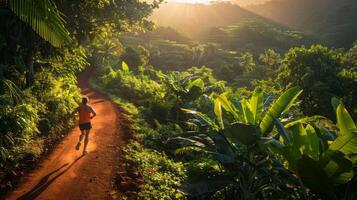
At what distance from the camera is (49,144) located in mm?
10477

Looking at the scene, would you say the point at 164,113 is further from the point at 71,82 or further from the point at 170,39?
the point at 170,39

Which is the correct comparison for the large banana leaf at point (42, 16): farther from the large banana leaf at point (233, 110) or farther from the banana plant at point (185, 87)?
the banana plant at point (185, 87)

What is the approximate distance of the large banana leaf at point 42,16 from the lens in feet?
18.6

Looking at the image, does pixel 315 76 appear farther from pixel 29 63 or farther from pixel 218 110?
pixel 218 110

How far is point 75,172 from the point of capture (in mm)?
8586

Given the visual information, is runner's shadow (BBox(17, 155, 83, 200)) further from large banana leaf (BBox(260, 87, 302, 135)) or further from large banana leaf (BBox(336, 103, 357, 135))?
large banana leaf (BBox(336, 103, 357, 135))

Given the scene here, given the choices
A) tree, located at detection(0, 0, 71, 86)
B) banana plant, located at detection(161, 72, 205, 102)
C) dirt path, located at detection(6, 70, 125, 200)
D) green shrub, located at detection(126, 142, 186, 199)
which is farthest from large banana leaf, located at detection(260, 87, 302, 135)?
banana plant, located at detection(161, 72, 205, 102)

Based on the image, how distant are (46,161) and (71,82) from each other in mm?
7260

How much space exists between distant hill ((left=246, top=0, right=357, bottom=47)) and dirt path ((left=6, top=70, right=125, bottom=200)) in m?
85.7

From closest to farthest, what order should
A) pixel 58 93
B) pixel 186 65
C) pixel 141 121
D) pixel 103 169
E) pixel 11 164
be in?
pixel 11 164
pixel 103 169
pixel 58 93
pixel 141 121
pixel 186 65

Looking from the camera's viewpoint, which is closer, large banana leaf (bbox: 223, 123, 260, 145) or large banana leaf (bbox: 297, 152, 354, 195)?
large banana leaf (bbox: 297, 152, 354, 195)

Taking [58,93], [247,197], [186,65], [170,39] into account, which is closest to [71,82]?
[58,93]

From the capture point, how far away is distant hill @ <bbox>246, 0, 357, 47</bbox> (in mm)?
91375

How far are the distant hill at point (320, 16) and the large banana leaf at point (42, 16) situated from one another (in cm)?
8948
